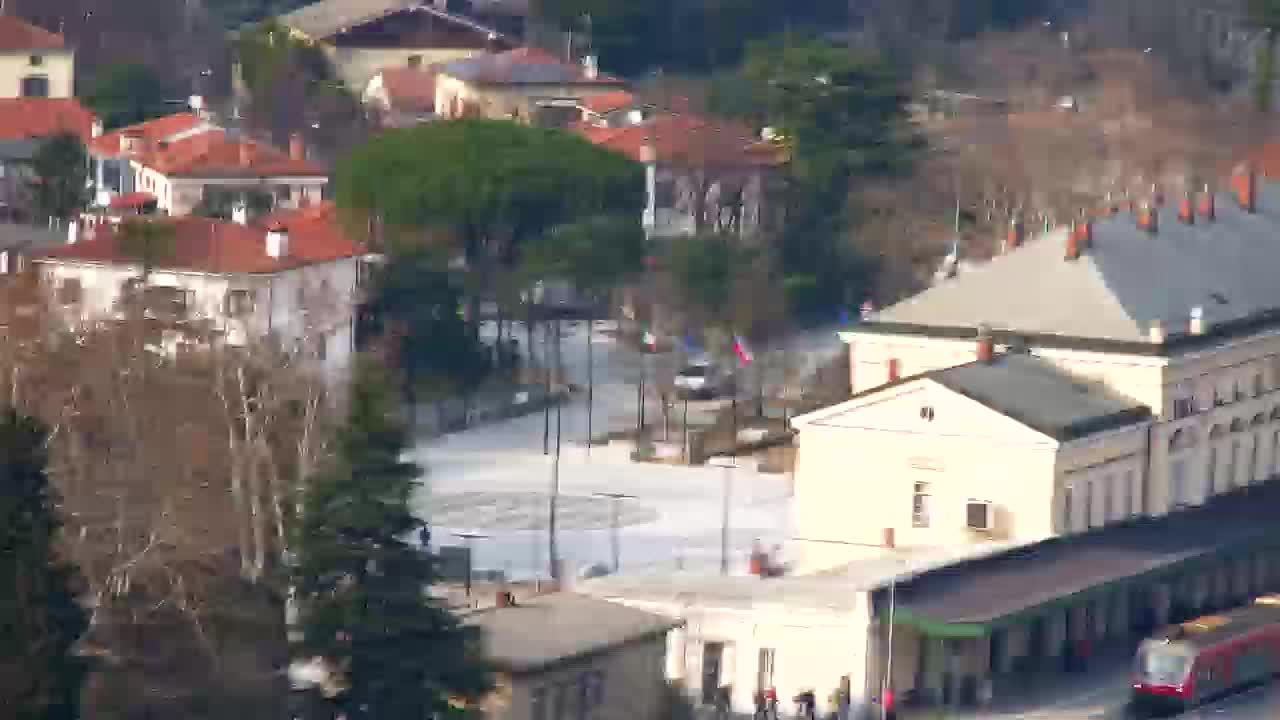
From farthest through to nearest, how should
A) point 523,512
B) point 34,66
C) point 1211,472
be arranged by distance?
point 34,66 → point 523,512 → point 1211,472

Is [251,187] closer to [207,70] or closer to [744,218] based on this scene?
[744,218]

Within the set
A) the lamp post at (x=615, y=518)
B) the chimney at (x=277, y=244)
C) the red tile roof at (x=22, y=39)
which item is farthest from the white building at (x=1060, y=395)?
the red tile roof at (x=22, y=39)

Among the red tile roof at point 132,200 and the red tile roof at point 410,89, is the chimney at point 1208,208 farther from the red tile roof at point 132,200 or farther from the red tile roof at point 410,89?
the red tile roof at point 410,89

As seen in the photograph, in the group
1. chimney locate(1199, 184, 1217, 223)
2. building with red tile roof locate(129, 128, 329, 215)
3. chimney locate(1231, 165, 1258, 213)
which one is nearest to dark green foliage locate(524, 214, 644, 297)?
building with red tile roof locate(129, 128, 329, 215)

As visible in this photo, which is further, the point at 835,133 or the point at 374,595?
the point at 835,133

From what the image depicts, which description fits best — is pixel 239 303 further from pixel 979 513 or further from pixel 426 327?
pixel 979 513

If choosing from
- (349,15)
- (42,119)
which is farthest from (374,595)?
(349,15)
